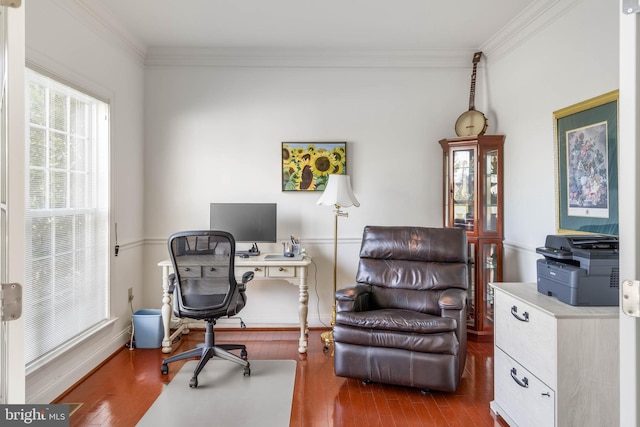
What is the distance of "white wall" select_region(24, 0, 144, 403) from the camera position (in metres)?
2.46

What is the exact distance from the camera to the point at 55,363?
2562mm

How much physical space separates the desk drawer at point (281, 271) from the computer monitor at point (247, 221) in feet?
1.02

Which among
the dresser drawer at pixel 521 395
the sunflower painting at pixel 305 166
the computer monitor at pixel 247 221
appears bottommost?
the dresser drawer at pixel 521 395

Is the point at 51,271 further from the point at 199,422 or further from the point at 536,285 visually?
the point at 536,285

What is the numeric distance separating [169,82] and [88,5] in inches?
44.1

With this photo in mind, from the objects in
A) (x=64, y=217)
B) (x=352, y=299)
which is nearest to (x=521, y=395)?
(x=352, y=299)

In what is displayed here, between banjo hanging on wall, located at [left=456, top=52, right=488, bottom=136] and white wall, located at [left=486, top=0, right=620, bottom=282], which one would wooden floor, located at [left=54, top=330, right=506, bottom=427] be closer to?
white wall, located at [left=486, top=0, right=620, bottom=282]

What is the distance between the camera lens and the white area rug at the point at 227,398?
7.54 feet

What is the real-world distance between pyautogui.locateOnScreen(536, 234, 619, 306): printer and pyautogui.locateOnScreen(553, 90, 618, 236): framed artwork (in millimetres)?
411

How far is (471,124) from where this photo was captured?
12.4 ft

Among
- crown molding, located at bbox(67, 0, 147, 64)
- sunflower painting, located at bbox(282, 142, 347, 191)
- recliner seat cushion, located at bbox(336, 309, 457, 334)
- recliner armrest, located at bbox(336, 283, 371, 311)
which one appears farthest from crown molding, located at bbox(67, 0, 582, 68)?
recliner seat cushion, located at bbox(336, 309, 457, 334)

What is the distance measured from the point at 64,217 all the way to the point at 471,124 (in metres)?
3.51

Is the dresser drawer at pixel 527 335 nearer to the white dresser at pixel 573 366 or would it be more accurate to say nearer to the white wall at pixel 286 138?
the white dresser at pixel 573 366

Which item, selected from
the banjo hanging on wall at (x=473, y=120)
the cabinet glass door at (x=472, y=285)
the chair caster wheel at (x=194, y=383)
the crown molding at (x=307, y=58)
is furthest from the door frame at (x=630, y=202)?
the crown molding at (x=307, y=58)
